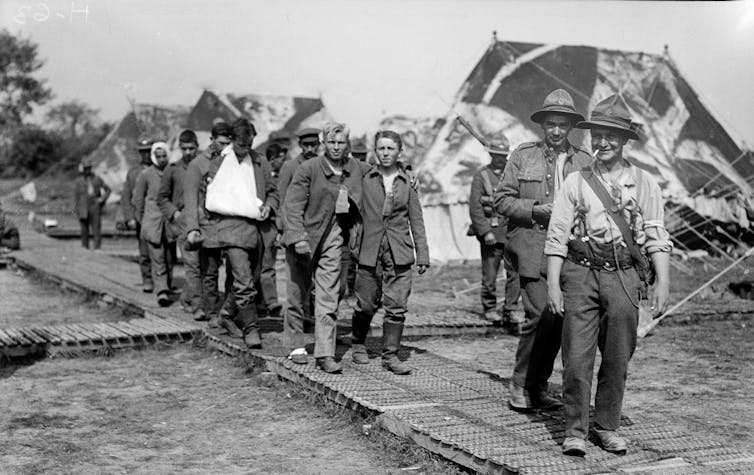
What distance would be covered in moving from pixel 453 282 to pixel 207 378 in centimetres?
729

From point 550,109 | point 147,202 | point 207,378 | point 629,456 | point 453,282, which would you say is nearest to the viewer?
point 629,456

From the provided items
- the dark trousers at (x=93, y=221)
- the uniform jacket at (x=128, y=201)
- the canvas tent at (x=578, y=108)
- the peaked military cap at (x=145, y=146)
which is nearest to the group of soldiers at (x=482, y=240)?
the peaked military cap at (x=145, y=146)

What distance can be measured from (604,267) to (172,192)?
6.52 meters

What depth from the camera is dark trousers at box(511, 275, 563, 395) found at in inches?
Answer: 216

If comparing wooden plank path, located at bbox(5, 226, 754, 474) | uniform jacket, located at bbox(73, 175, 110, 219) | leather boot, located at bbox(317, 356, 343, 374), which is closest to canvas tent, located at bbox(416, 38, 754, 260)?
uniform jacket, located at bbox(73, 175, 110, 219)

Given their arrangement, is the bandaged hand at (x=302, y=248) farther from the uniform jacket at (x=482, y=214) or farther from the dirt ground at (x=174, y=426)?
the uniform jacket at (x=482, y=214)

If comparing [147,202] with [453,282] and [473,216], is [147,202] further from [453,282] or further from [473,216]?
[453,282]

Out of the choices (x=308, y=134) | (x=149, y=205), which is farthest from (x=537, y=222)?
(x=149, y=205)

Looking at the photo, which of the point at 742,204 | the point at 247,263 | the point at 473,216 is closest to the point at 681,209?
the point at 742,204

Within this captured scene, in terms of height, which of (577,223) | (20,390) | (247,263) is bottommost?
(20,390)

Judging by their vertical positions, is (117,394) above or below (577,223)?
below

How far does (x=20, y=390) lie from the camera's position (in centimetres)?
678

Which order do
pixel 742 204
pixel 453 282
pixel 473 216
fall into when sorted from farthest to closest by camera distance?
pixel 742 204 → pixel 453 282 → pixel 473 216

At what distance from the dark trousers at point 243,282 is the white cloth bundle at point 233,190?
33cm
